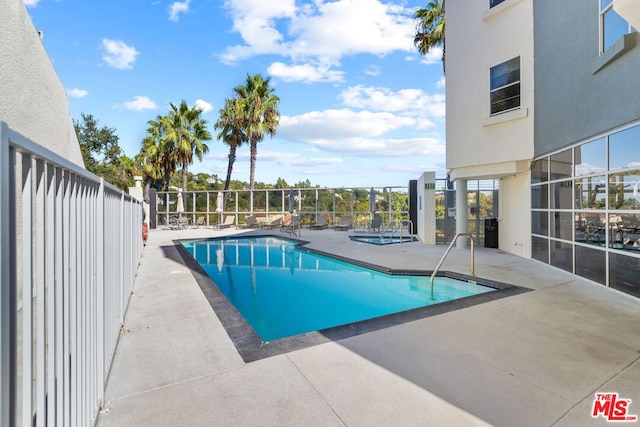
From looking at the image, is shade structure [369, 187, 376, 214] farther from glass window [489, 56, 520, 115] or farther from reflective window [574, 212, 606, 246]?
reflective window [574, 212, 606, 246]

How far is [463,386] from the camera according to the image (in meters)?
2.45

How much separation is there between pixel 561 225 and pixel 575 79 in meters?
2.84

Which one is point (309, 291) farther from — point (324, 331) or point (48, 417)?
point (48, 417)

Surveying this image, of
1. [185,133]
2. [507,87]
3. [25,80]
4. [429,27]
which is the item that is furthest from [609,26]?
[185,133]

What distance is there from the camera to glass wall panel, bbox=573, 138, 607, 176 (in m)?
5.39

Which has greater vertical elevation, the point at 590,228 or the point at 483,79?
the point at 483,79

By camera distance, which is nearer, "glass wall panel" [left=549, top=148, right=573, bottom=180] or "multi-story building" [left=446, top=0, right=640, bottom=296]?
"multi-story building" [left=446, top=0, right=640, bottom=296]

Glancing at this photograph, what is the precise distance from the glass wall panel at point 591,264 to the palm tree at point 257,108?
52.0 ft

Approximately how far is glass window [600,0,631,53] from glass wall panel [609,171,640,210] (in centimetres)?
202

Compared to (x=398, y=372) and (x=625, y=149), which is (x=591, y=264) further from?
(x=398, y=372)

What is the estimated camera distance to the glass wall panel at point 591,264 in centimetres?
550

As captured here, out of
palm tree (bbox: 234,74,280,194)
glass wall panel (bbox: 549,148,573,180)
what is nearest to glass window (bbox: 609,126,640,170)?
glass wall panel (bbox: 549,148,573,180)

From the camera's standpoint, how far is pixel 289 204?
18.0 meters

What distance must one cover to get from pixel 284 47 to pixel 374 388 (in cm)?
1734
